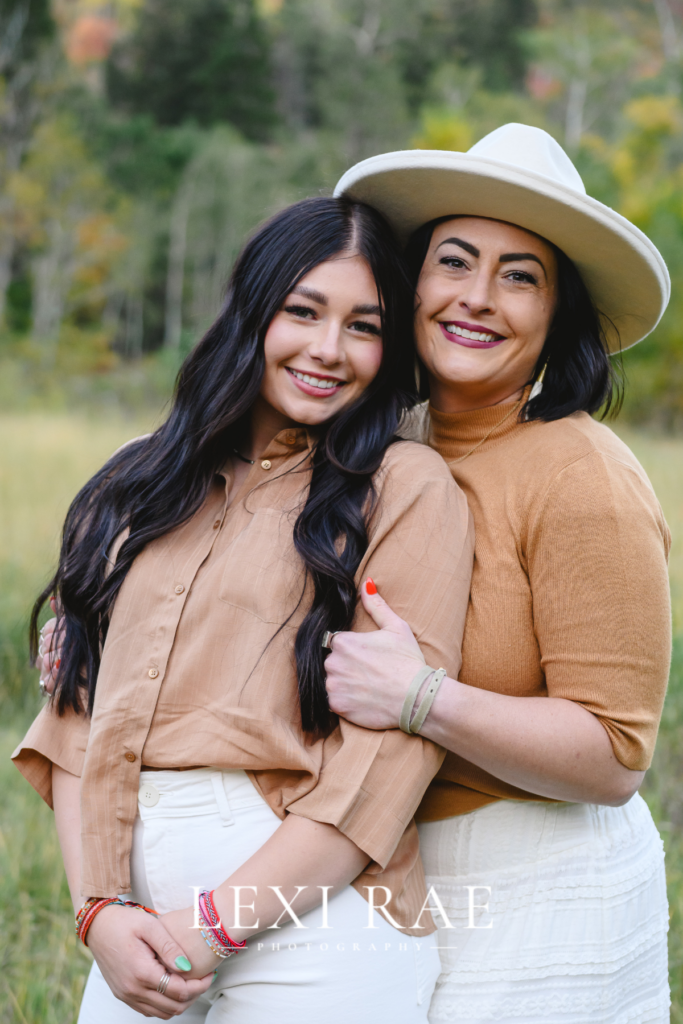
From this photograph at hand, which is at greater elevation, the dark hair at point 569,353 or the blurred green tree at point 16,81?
the blurred green tree at point 16,81

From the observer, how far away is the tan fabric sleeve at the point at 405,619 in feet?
5.09

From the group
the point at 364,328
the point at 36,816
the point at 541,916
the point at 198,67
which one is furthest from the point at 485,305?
the point at 198,67

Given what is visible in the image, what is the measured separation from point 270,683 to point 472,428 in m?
0.75

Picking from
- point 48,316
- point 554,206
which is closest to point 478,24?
point 48,316

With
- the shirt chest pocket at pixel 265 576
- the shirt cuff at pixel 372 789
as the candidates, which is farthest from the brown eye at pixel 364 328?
the shirt cuff at pixel 372 789

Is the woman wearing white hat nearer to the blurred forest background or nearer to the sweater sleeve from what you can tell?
the sweater sleeve

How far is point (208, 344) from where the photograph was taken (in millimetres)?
2086

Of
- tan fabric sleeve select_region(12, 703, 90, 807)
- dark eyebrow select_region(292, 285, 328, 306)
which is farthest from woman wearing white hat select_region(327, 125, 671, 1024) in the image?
tan fabric sleeve select_region(12, 703, 90, 807)

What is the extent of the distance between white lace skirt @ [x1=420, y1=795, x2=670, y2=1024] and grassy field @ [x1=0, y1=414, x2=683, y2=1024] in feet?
3.56

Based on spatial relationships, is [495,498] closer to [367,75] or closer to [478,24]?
[367,75]

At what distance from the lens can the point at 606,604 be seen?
162 centimetres

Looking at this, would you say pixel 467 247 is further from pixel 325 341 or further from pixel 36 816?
pixel 36 816

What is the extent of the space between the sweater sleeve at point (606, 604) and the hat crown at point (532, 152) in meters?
0.74

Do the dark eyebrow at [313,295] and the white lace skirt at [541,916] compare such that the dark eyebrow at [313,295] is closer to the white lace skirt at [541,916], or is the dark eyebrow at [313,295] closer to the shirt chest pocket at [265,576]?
the shirt chest pocket at [265,576]
